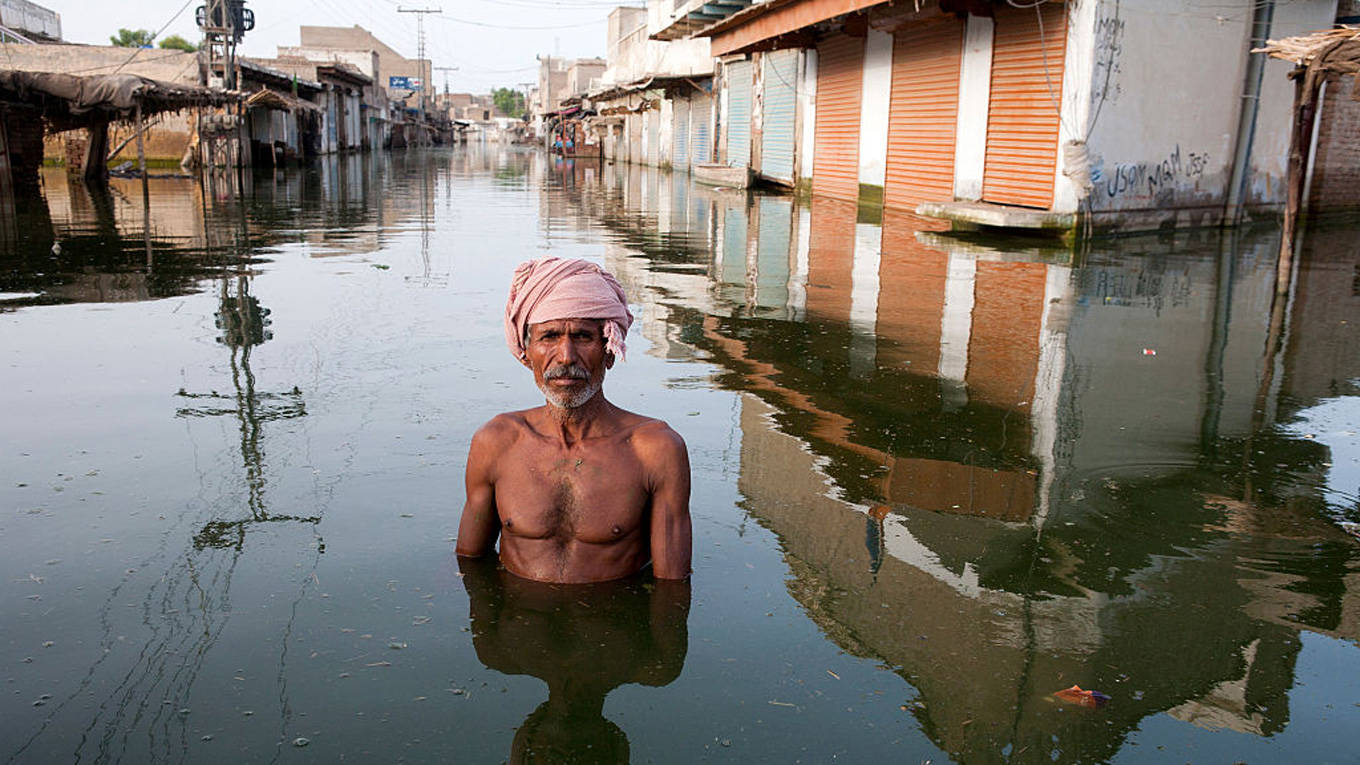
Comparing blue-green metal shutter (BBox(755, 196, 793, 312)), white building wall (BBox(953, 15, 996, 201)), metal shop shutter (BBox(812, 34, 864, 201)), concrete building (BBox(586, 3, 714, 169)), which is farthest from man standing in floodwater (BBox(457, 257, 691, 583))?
concrete building (BBox(586, 3, 714, 169))

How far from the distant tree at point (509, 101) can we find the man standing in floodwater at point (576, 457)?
195 metres

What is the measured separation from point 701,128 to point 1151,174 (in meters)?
21.9

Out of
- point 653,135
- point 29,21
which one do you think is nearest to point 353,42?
point 29,21

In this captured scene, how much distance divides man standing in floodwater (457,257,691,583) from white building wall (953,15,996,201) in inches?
518

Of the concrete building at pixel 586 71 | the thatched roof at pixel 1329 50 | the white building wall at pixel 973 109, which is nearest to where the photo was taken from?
the thatched roof at pixel 1329 50

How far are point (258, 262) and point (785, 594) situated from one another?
8.69m

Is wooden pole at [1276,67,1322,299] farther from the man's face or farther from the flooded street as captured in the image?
the man's face

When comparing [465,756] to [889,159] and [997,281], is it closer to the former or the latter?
[997,281]

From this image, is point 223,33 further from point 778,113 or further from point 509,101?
point 509,101

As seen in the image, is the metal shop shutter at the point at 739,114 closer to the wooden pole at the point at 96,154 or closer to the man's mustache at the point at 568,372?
the wooden pole at the point at 96,154

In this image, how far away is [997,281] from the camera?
9.55 metres

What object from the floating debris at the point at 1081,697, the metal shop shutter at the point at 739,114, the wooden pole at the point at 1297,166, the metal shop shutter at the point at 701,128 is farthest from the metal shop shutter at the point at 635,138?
the floating debris at the point at 1081,697

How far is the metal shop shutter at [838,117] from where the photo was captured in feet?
66.4

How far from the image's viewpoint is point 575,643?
2.77 meters
